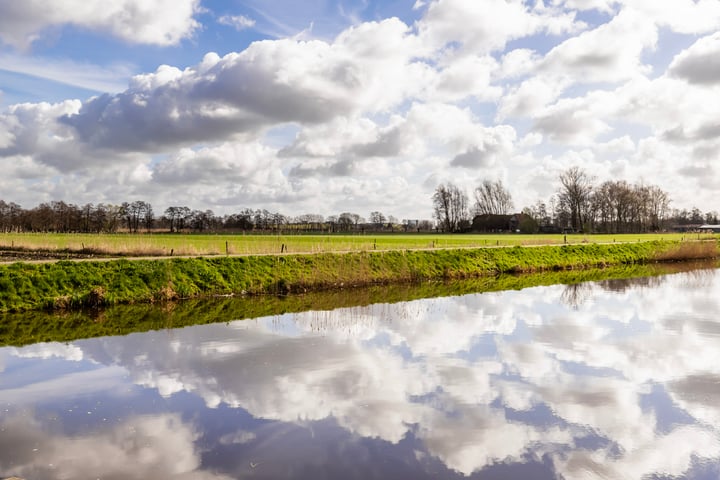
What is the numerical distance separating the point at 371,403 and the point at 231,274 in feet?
57.7

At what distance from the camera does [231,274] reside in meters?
26.2

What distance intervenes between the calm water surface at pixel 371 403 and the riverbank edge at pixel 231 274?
6.73 metres

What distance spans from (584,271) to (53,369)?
3610cm

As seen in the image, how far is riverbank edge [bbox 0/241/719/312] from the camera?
21.2 meters

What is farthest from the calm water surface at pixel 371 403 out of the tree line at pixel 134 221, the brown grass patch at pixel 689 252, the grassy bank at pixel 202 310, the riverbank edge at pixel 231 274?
the tree line at pixel 134 221

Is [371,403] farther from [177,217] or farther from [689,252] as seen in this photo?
[177,217]

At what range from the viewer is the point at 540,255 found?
4266 centimetres

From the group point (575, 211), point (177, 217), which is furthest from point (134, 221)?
point (575, 211)

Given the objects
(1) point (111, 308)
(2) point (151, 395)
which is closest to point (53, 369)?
(2) point (151, 395)

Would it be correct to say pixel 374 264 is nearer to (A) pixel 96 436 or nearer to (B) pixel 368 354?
(B) pixel 368 354

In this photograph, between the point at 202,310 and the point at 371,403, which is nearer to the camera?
the point at 371,403

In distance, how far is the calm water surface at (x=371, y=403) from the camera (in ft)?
24.2

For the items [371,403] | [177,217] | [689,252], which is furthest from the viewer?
[177,217]

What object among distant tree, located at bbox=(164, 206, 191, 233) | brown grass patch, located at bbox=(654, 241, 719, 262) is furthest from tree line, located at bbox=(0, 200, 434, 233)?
brown grass patch, located at bbox=(654, 241, 719, 262)
